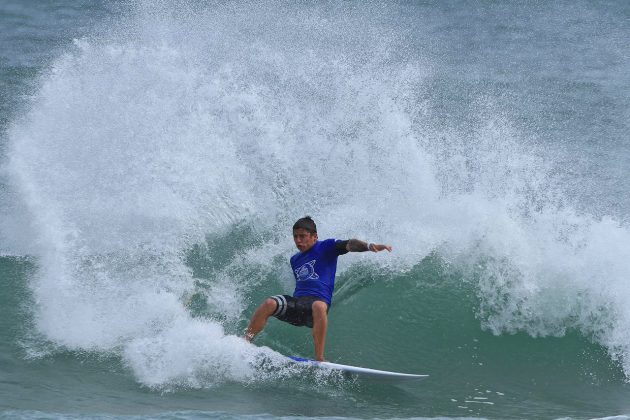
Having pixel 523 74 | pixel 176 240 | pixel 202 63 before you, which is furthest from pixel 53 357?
pixel 523 74

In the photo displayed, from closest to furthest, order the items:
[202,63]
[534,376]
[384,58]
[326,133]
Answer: [534,376] → [326,133] → [202,63] → [384,58]

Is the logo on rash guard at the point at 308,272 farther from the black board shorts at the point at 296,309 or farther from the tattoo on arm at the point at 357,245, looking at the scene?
the tattoo on arm at the point at 357,245

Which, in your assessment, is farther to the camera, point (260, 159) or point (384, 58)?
point (384, 58)

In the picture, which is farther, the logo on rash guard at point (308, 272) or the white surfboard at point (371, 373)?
the logo on rash guard at point (308, 272)

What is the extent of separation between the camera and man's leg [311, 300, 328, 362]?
786 cm

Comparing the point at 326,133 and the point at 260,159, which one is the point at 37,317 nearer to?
the point at 260,159

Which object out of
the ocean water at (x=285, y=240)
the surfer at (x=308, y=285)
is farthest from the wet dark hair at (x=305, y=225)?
the ocean water at (x=285, y=240)

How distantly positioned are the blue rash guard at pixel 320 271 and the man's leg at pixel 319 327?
191 millimetres

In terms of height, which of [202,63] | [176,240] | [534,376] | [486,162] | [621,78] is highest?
[621,78]

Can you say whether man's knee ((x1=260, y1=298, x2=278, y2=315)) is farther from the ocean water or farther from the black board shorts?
the ocean water

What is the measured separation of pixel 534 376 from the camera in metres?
8.12

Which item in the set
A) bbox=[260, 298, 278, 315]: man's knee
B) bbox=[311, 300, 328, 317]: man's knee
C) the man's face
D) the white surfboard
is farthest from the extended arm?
the white surfboard

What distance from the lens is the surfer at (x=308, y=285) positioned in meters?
8.09

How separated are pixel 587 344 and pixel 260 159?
493cm
